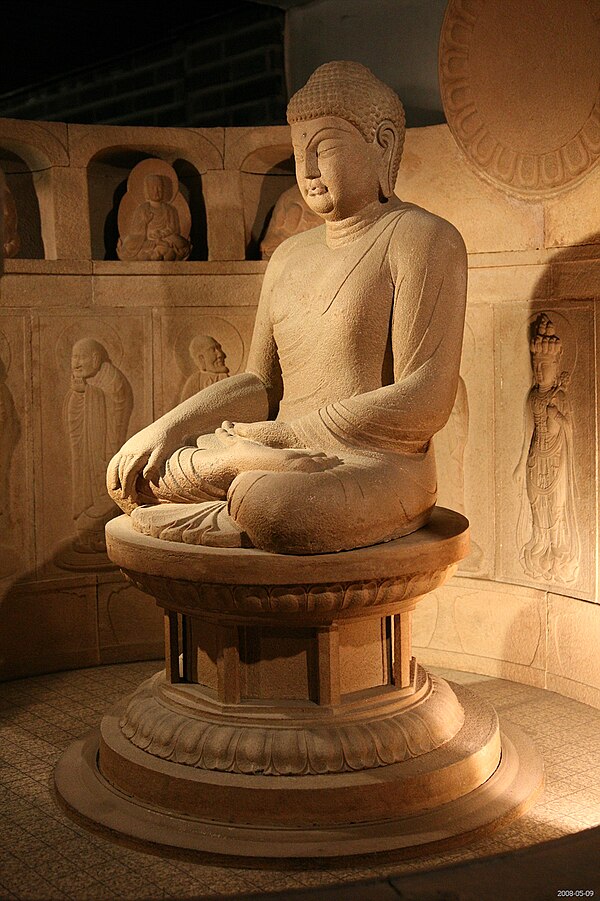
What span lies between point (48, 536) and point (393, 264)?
2.39m

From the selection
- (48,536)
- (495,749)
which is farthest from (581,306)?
(48,536)

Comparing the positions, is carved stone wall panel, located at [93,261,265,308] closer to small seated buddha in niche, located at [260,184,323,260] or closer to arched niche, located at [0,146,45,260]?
small seated buddha in niche, located at [260,184,323,260]

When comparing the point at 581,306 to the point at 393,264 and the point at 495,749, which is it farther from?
the point at 495,749

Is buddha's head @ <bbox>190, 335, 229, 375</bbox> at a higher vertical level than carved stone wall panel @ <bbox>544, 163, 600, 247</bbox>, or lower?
lower

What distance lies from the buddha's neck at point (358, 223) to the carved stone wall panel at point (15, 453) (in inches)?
71.4

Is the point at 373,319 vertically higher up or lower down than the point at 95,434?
higher up

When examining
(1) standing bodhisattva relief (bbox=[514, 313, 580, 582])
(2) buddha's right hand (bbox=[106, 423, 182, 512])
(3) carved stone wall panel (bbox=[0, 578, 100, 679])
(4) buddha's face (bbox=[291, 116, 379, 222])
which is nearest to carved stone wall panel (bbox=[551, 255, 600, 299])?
(1) standing bodhisattva relief (bbox=[514, 313, 580, 582])

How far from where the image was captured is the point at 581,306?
5094 mm

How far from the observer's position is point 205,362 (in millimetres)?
5730

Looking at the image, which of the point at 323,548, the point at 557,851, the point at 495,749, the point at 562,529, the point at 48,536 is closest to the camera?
the point at 557,851

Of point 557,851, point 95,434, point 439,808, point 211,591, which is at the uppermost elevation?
point 95,434

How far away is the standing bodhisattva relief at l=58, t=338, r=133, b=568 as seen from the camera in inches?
222

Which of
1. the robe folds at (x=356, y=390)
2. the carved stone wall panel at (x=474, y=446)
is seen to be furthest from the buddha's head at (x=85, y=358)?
the carved stone wall panel at (x=474, y=446)

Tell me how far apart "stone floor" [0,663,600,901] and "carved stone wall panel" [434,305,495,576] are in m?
0.69
